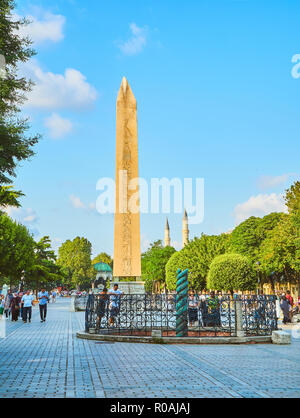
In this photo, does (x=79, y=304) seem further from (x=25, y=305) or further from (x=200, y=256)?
(x=200, y=256)

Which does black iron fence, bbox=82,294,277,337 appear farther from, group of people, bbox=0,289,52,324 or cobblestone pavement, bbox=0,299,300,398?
group of people, bbox=0,289,52,324

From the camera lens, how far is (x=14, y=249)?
49.4 meters

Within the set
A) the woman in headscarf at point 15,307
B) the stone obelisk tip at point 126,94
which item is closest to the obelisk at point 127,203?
the stone obelisk tip at point 126,94

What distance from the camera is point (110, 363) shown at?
403 inches

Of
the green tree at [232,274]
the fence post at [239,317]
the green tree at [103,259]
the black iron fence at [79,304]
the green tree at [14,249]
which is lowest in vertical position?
the black iron fence at [79,304]

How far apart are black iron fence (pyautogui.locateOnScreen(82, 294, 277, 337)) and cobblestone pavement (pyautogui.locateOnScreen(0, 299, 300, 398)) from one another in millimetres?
1528

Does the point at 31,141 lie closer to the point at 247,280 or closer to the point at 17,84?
the point at 17,84

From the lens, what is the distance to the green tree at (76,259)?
367ft

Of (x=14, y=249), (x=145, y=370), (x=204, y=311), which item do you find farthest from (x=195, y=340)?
(x=14, y=249)

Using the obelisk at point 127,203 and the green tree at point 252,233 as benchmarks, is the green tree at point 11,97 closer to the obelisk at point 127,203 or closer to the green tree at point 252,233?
the obelisk at point 127,203

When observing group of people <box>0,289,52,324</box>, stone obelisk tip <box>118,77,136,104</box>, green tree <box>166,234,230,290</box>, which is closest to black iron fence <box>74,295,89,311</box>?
group of people <box>0,289,52,324</box>

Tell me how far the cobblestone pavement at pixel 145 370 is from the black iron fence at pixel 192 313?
1.53 meters

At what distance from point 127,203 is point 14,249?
29.6 metres
